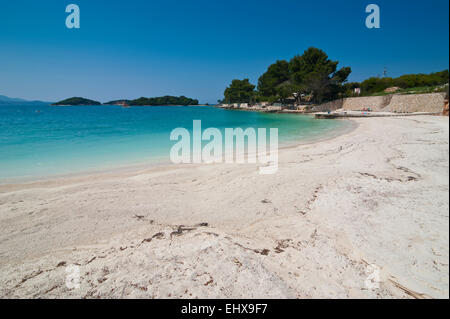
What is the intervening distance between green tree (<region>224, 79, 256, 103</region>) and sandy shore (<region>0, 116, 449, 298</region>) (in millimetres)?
79848

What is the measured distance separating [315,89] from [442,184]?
42.9 meters

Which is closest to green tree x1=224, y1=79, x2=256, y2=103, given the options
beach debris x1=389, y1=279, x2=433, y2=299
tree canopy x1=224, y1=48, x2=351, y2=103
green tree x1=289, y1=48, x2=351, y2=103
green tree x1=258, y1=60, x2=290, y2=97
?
green tree x1=258, y1=60, x2=290, y2=97

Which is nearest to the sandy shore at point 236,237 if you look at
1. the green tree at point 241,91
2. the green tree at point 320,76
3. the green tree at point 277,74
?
the green tree at point 320,76

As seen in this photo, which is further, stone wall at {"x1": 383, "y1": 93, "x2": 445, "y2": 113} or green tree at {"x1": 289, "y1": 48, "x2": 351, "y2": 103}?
green tree at {"x1": 289, "y1": 48, "x2": 351, "y2": 103}

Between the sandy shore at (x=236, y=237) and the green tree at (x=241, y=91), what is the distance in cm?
7985

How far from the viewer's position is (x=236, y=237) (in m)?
2.68

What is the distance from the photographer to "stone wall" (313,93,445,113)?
67.3ft

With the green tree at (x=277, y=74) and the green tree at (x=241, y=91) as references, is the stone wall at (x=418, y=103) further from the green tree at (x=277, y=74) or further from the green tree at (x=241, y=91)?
the green tree at (x=241, y=91)

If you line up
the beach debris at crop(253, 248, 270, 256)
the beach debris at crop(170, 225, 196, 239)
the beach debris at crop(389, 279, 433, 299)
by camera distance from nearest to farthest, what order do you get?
1. the beach debris at crop(389, 279, 433, 299)
2. the beach debris at crop(253, 248, 270, 256)
3. the beach debris at crop(170, 225, 196, 239)

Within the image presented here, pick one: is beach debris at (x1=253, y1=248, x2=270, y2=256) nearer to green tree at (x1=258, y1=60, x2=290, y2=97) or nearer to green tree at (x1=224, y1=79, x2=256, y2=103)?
green tree at (x1=258, y1=60, x2=290, y2=97)

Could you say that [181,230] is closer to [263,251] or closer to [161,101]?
[263,251]

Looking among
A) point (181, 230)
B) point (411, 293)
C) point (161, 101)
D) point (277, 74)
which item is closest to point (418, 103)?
point (411, 293)

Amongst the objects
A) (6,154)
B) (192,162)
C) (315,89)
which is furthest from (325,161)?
(315,89)
